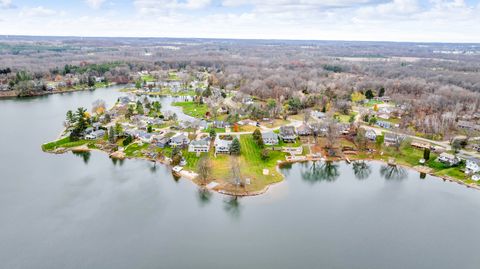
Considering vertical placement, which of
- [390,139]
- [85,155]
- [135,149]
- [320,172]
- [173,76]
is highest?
[173,76]

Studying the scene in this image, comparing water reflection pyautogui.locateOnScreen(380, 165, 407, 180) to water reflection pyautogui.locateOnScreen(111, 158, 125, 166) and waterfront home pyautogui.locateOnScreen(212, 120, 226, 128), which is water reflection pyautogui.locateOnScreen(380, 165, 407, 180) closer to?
waterfront home pyautogui.locateOnScreen(212, 120, 226, 128)

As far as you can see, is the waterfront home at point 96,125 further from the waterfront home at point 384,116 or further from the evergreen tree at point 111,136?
the waterfront home at point 384,116

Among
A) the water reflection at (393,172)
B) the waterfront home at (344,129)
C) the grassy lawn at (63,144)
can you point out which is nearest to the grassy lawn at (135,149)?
the grassy lawn at (63,144)

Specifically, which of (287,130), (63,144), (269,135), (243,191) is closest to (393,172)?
(287,130)

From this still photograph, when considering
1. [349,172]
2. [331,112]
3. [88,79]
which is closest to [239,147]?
[349,172]

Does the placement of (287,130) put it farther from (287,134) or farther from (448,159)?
(448,159)

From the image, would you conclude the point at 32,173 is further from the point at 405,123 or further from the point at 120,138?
the point at 405,123

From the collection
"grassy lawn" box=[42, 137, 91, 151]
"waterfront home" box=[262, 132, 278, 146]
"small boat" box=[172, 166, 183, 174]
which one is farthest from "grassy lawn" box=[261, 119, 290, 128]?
"grassy lawn" box=[42, 137, 91, 151]
